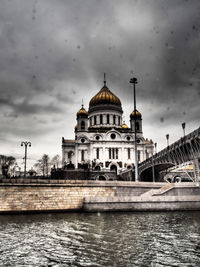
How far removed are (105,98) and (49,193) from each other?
5735cm

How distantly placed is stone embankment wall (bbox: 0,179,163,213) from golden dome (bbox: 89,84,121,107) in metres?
54.0

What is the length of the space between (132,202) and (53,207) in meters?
7.35

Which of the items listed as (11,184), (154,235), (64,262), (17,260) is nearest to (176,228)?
(154,235)

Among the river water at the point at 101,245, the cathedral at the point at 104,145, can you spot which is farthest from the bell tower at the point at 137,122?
the river water at the point at 101,245

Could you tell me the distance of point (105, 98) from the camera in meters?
A: 78.9

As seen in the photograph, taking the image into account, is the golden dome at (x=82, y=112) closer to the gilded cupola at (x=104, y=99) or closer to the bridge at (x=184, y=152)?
the gilded cupola at (x=104, y=99)

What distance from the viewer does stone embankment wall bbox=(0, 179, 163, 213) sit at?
76.0 ft

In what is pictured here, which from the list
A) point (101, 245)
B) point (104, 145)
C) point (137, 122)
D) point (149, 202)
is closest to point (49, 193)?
point (149, 202)

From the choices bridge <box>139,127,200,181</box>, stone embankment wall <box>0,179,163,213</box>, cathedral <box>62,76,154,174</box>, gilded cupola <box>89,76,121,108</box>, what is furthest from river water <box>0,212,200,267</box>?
gilded cupola <box>89,76,121,108</box>

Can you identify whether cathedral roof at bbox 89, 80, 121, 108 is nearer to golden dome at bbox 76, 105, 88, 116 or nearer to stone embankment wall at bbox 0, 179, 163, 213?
golden dome at bbox 76, 105, 88, 116

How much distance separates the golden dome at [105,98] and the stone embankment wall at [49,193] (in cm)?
5404

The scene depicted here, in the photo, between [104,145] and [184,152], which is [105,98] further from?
[184,152]

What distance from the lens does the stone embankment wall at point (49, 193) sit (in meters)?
23.2

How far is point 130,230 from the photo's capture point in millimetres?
14719
